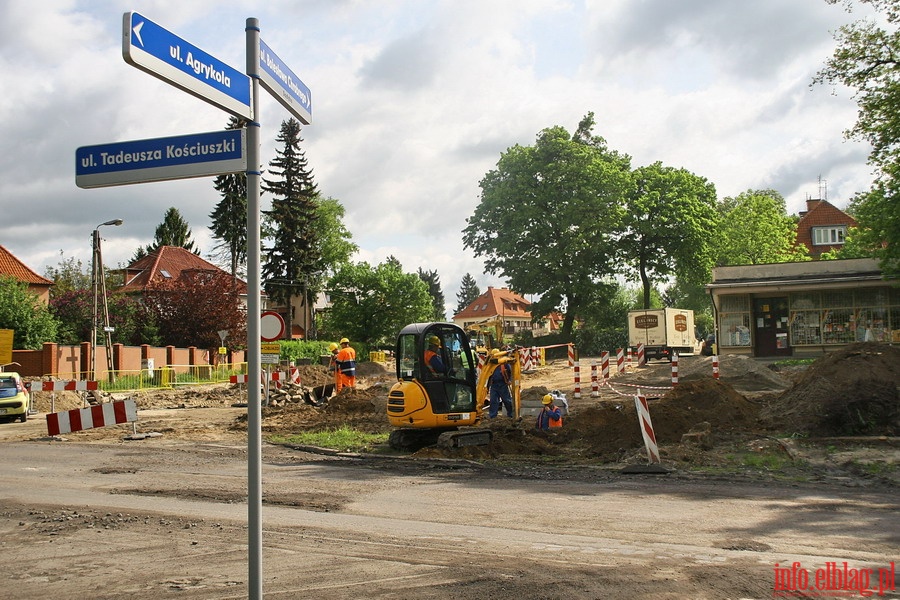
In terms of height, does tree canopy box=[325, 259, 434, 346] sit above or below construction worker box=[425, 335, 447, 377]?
above

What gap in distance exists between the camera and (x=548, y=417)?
618 inches

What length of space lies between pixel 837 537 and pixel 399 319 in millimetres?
63719

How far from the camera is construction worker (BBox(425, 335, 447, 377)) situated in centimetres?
1452

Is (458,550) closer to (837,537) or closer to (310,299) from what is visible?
(837,537)

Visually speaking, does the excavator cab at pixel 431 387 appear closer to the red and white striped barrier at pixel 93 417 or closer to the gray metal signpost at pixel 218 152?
the red and white striped barrier at pixel 93 417

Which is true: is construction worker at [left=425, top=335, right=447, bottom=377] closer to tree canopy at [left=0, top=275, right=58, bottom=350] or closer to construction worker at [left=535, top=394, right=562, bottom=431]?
construction worker at [left=535, top=394, right=562, bottom=431]

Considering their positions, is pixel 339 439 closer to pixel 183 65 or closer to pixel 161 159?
pixel 161 159

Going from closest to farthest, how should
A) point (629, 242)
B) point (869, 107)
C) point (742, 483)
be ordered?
point (742, 483) → point (869, 107) → point (629, 242)

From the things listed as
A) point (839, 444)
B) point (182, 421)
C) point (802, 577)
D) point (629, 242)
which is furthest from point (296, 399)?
point (629, 242)

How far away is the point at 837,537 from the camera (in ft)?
23.8

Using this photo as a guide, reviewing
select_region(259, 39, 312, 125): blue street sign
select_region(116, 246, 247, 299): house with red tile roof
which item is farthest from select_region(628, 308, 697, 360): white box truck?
select_region(259, 39, 312, 125): blue street sign

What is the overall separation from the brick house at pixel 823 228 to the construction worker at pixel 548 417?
64386 millimetres

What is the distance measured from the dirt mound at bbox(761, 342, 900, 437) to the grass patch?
7898mm

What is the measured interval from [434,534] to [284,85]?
487 centimetres
